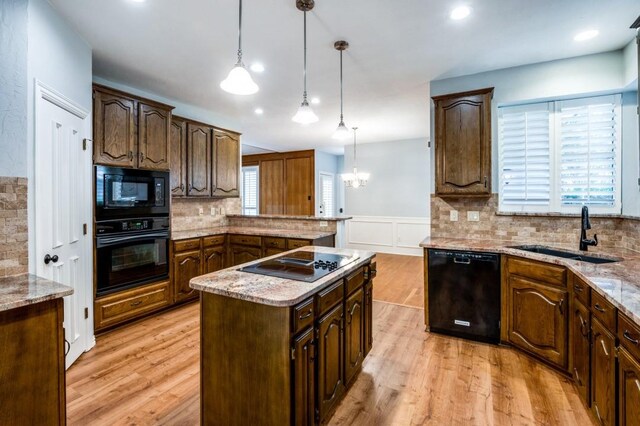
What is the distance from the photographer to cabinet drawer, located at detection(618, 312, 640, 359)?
4.22 feet

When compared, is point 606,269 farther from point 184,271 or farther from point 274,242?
point 184,271

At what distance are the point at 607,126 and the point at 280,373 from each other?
12.0 ft

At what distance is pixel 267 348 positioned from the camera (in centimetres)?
148

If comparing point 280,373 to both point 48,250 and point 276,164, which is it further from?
point 276,164

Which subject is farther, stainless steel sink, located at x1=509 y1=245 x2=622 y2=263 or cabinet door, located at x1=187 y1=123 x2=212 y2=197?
cabinet door, located at x1=187 y1=123 x2=212 y2=197

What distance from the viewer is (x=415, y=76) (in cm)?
344

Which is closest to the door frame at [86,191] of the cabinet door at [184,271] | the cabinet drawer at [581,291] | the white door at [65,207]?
the white door at [65,207]

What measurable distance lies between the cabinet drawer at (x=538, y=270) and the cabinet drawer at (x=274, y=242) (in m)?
2.57

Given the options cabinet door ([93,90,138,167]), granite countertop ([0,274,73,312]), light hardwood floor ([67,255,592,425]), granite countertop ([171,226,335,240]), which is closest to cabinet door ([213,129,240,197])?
granite countertop ([171,226,335,240])

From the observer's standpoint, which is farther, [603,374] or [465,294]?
[465,294]

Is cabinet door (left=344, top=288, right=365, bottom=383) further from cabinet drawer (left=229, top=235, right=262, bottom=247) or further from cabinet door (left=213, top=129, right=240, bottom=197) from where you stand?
cabinet door (left=213, top=129, right=240, bottom=197)

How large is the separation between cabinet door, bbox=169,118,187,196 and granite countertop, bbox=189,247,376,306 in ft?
8.73

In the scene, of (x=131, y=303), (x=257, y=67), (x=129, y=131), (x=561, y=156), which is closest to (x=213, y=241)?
(x=131, y=303)

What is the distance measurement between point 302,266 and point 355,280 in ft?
1.30
